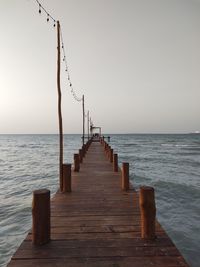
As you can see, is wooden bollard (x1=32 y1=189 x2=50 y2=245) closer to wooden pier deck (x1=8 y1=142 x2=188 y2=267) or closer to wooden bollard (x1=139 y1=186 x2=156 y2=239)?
wooden pier deck (x1=8 y1=142 x2=188 y2=267)

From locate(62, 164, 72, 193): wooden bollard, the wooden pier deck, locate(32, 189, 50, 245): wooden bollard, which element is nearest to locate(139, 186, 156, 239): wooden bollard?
the wooden pier deck

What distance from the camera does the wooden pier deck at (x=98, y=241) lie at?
400cm

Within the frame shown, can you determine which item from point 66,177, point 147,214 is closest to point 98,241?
point 147,214

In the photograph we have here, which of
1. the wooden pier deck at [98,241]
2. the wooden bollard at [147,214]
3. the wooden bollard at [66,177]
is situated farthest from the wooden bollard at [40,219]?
the wooden bollard at [66,177]

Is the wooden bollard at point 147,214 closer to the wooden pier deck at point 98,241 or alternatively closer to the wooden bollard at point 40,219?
the wooden pier deck at point 98,241

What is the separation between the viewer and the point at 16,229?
409 inches

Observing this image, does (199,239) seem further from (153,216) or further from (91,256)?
(91,256)

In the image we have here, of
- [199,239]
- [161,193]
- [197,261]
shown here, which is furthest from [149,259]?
[161,193]

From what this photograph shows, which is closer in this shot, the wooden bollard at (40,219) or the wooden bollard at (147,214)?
the wooden bollard at (40,219)

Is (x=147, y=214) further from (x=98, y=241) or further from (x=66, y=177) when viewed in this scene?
(x=66, y=177)

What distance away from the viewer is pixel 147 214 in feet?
16.0

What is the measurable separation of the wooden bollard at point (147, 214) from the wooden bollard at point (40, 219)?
1752mm

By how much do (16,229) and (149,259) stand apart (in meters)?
7.77

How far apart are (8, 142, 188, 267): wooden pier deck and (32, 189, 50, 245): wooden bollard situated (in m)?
0.13
